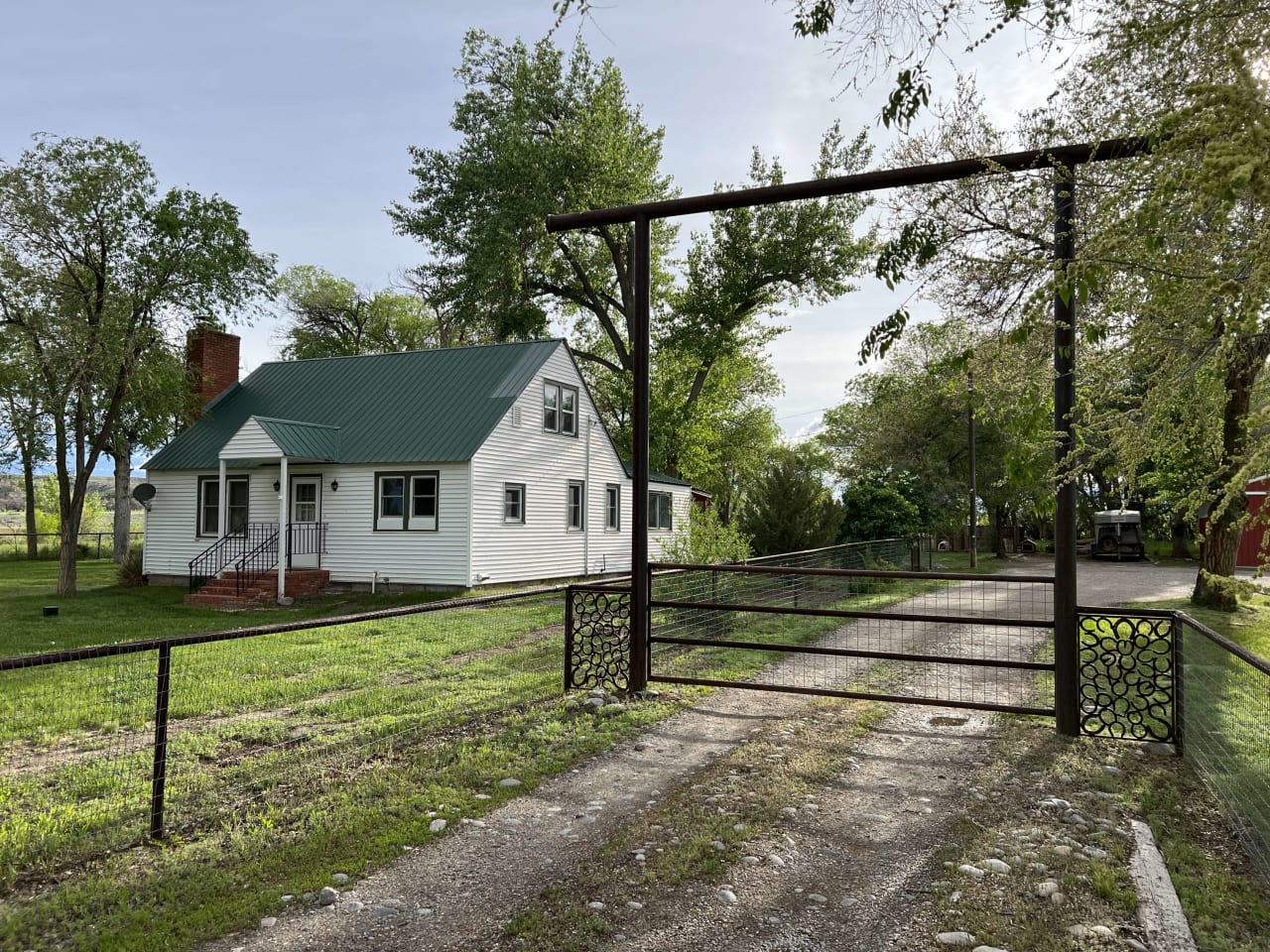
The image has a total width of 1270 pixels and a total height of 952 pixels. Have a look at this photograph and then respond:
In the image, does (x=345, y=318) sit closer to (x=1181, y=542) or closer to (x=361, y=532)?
(x=361, y=532)

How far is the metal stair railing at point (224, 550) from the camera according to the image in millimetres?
19609

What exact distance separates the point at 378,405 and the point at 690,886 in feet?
62.3

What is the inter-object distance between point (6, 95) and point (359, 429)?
9533mm

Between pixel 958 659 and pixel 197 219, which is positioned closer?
pixel 958 659

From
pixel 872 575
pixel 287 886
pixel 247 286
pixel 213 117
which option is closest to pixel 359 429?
pixel 247 286

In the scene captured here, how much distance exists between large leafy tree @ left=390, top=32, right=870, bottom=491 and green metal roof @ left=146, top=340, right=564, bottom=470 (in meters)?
5.52

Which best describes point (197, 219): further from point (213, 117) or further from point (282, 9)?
point (282, 9)

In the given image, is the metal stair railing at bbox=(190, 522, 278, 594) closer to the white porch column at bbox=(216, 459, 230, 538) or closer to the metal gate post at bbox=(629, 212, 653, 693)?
the white porch column at bbox=(216, 459, 230, 538)

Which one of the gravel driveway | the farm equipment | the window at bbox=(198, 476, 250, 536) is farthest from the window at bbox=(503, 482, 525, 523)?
the farm equipment

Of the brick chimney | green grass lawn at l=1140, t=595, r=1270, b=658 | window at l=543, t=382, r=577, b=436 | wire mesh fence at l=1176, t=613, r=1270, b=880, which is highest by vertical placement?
the brick chimney

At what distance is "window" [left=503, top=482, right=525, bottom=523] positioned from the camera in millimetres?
19562

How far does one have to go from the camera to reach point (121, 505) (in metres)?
32.2

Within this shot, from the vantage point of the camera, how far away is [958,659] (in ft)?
21.2

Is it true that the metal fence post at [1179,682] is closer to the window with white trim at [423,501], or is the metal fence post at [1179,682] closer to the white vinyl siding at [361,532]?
the white vinyl siding at [361,532]
